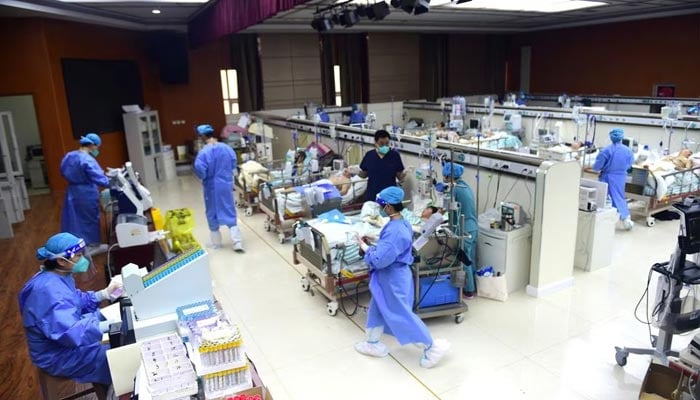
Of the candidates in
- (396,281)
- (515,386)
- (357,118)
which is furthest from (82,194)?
(357,118)

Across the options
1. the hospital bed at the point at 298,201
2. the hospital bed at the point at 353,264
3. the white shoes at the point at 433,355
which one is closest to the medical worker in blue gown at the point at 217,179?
the hospital bed at the point at 298,201

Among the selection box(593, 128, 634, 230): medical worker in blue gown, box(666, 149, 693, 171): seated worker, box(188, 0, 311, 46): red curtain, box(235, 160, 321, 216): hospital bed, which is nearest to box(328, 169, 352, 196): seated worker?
box(235, 160, 321, 216): hospital bed

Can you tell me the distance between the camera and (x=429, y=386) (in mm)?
3484

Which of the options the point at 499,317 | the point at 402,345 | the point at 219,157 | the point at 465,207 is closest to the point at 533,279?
the point at 499,317

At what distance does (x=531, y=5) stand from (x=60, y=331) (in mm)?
10203

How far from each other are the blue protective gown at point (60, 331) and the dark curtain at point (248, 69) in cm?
1056

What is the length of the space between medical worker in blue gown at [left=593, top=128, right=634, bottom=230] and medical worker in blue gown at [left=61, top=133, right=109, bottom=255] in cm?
647

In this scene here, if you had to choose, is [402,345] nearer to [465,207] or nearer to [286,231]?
[465,207]

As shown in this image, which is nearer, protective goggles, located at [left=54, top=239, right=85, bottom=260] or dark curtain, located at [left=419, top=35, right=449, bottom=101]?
protective goggles, located at [left=54, top=239, right=85, bottom=260]

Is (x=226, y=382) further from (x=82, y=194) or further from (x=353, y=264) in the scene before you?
(x=82, y=194)

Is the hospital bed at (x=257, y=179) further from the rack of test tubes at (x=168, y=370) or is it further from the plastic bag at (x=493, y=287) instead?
the rack of test tubes at (x=168, y=370)

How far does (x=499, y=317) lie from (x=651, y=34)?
1219cm

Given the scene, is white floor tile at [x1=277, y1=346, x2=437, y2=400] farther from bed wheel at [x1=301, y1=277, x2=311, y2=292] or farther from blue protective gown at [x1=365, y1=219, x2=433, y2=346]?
bed wheel at [x1=301, y1=277, x2=311, y2=292]

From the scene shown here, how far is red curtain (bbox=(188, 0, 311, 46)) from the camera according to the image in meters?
Answer: 5.72
